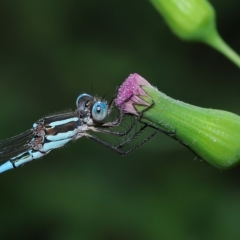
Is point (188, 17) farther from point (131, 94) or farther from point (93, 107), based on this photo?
point (93, 107)

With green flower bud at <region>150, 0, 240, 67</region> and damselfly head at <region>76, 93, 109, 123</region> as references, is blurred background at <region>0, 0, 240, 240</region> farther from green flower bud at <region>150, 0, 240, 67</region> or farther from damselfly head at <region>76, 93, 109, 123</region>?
green flower bud at <region>150, 0, 240, 67</region>

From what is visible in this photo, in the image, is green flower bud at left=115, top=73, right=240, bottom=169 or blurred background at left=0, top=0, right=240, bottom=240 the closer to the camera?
green flower bud at left=115, top=73, right=240, bottom=169

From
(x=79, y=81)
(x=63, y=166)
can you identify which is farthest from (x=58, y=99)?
(x=63, y=166)

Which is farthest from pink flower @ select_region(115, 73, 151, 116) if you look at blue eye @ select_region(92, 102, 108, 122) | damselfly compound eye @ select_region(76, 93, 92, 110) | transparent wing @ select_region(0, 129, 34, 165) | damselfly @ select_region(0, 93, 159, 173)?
transparent wing @ select_region(0, 129, 34, 165)

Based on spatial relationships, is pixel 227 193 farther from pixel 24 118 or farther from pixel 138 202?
pixel 24 118

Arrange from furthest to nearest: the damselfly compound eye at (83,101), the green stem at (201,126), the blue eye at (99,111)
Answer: the damselfly compound eye at (83,101), the blue eye at (99,111), the green stem at (201,126)

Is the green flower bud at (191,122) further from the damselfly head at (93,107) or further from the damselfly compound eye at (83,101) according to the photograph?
the damselfly compound eye at (83,101)

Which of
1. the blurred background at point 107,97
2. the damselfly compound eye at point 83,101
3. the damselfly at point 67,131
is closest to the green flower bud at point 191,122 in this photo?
the damselfly at point 67,131
